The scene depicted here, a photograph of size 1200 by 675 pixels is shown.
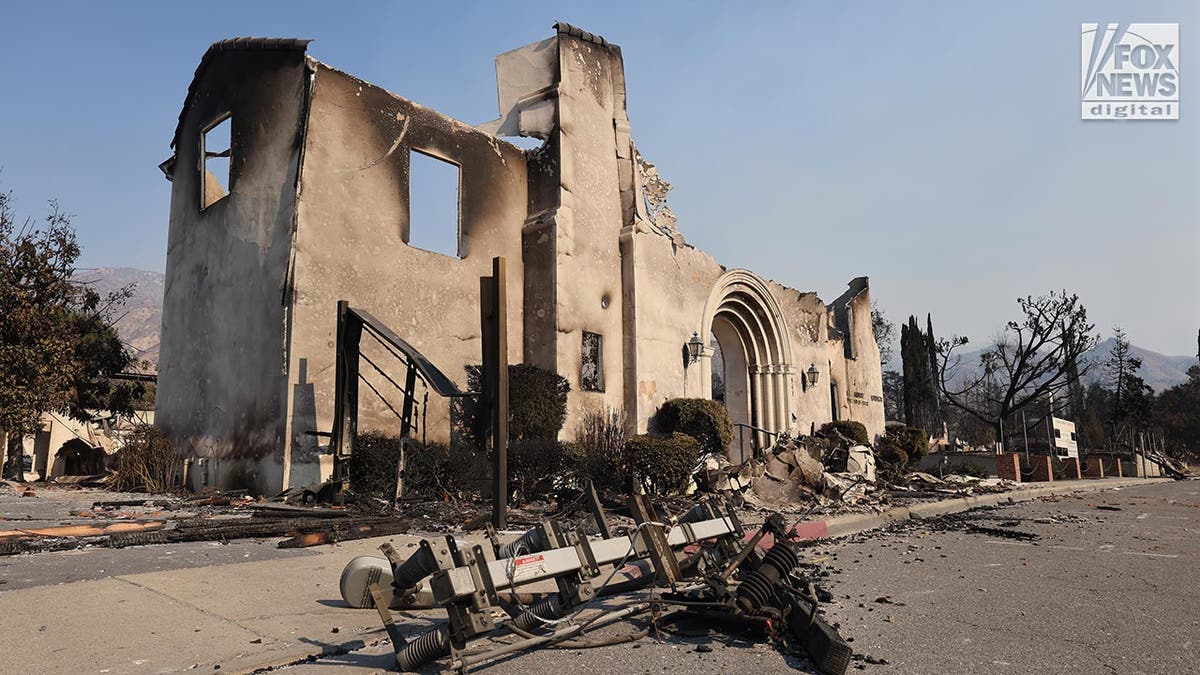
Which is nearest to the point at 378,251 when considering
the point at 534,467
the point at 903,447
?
the point at 534,467

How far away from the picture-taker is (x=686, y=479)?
1196 centimetres

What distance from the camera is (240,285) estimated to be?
487 inches

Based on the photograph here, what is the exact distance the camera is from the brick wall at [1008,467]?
20281 millimetres

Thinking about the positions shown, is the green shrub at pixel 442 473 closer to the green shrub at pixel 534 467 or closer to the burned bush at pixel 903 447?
the green shrub at pixel 534 467

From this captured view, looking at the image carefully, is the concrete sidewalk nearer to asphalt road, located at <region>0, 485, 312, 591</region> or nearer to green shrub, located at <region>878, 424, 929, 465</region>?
asphalt road, located at <region>0, 485, 312, 591</region>

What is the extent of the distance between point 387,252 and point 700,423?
701cm

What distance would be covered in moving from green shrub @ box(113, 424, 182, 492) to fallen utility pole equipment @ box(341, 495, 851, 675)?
1033cm

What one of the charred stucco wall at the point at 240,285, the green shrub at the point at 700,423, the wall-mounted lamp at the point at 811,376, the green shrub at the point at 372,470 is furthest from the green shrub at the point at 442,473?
the wall-mounted lamp at the point at 811,376

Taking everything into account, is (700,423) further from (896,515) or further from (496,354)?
(496,354)

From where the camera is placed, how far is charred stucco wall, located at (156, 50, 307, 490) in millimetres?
11500

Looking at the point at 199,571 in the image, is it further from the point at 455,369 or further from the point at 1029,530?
the point at 1029,530

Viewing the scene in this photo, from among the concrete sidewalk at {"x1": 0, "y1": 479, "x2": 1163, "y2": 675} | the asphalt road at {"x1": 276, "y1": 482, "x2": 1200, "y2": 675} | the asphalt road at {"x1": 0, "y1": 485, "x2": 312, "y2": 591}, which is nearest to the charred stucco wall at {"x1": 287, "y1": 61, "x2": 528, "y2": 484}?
the asphalt road at {"x1": 0, "y1": 485, "x2": 312, "y2": 591}

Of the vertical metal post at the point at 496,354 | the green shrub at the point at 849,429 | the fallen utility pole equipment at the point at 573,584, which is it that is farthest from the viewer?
the green shrub at the point at 849,429

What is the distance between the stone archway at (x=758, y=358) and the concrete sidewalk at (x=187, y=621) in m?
15.6
